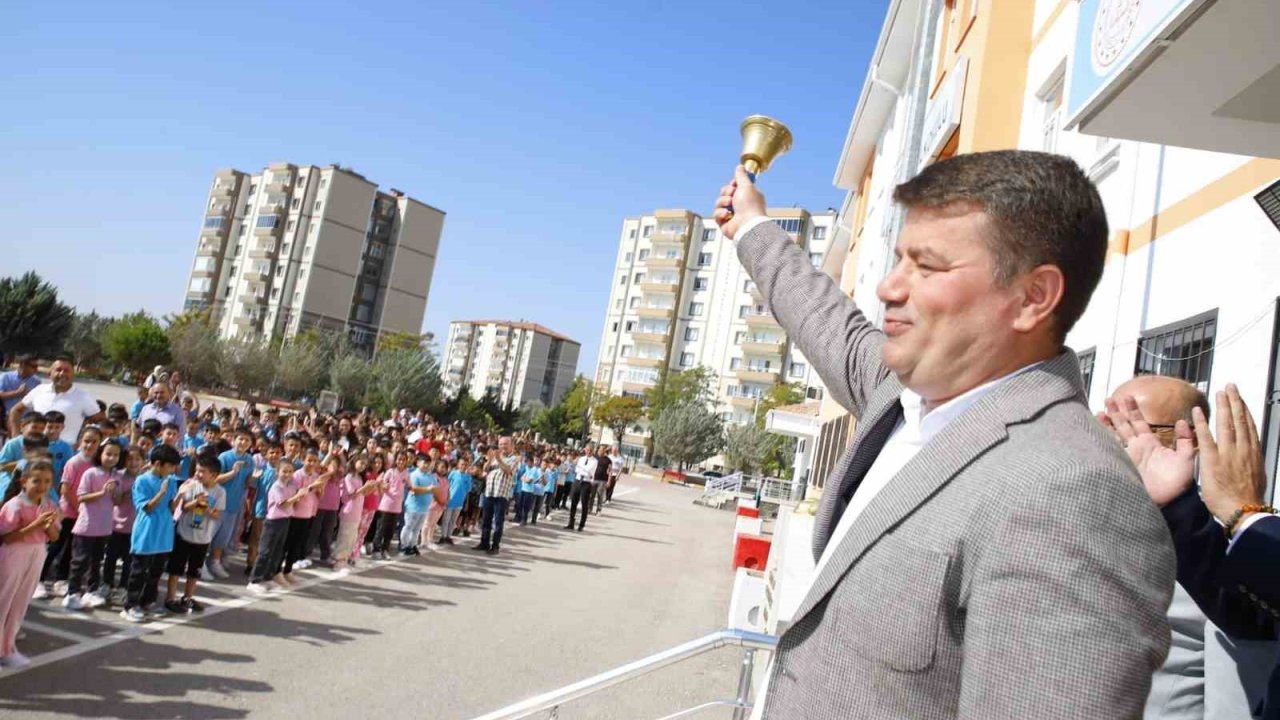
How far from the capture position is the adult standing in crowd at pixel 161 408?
34.6 feet

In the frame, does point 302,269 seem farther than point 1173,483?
Yes

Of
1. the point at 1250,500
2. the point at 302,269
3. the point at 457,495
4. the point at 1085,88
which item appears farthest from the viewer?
the point at 302,269

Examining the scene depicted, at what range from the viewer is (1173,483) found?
2363 millimetres

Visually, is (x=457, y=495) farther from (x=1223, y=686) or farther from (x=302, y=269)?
(x=302, y=269)

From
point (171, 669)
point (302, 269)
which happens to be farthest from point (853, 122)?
point (302, 269)

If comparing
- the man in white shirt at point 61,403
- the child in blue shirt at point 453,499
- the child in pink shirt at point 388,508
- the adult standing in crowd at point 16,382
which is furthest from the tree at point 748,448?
the man in white shirt at point 61,403

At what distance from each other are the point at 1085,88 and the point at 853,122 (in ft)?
63.3

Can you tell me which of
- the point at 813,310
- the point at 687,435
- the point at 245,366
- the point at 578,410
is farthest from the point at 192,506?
the point at 578,410

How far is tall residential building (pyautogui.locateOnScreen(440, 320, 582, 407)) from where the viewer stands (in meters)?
116

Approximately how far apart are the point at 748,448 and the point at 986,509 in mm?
61403

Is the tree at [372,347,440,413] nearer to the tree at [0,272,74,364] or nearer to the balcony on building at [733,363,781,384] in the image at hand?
the tree at [0,272,74,364]

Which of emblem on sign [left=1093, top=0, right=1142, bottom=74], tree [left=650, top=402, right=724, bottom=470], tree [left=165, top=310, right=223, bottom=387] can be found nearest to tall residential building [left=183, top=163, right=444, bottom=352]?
tree [left=165, top=310, right=223, bottom=387]

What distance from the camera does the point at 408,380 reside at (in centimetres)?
5500

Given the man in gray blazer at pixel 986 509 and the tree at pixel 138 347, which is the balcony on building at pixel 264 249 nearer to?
the tree at pixel 138 347
